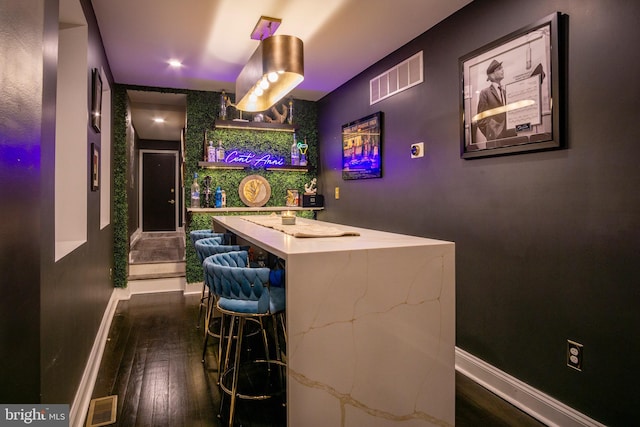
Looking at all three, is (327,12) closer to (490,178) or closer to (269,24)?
(269,24)

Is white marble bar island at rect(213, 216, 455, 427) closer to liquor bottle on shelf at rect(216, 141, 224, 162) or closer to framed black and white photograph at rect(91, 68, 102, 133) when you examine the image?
framed black and white photograph at rect(91, 68, 102, 133)

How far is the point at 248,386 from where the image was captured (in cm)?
235

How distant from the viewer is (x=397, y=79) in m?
3.46

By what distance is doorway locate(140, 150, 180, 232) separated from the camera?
9.15m

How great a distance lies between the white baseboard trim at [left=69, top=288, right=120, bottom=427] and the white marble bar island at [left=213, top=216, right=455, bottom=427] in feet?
3.95

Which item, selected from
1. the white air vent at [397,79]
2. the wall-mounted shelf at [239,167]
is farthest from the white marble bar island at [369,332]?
the wall-mounted shelf at [239,167]

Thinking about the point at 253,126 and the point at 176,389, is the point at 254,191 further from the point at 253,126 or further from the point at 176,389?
the point at 176,389

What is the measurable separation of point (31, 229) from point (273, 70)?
1.65m

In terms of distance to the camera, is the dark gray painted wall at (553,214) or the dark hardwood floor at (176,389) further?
the dark hardwood floor at (176,389)

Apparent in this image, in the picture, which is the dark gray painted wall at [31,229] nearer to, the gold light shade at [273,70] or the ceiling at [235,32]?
the gold light shade at [273,70]

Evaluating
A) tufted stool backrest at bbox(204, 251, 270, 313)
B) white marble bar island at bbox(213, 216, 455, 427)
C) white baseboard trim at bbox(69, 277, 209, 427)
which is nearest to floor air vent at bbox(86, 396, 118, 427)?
white baseboard trim at bbox(69, 277, 209, 427)

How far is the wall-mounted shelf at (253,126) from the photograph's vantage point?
4762mm

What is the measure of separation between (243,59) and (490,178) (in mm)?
2457

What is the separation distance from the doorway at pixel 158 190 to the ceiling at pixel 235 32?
510 cm
